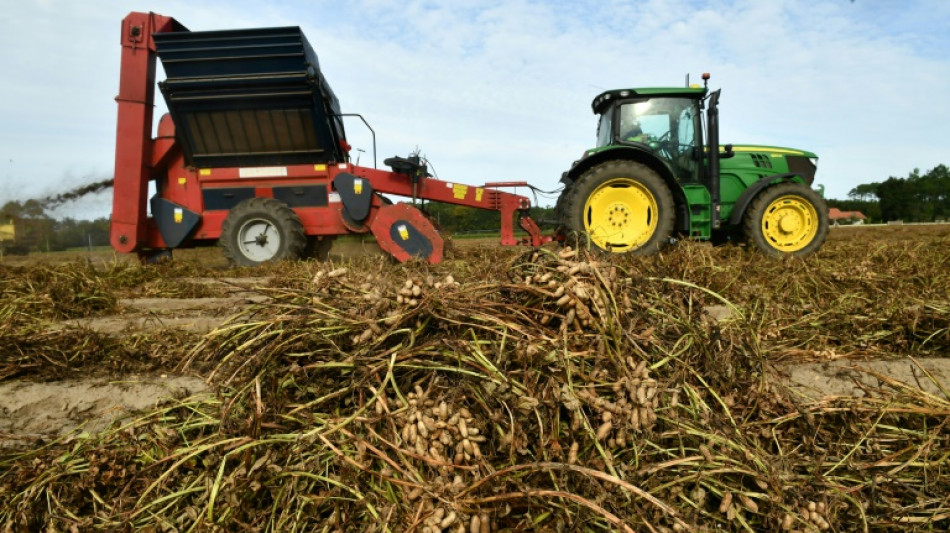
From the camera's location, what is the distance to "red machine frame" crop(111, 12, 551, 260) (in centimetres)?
784

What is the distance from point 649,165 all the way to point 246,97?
6034mm

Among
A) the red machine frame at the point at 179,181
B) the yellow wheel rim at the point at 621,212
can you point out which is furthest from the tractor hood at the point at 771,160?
the red machine frame at the point at 179,181

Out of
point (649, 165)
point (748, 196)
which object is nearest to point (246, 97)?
point (649, 165)

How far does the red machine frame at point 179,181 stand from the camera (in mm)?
7844

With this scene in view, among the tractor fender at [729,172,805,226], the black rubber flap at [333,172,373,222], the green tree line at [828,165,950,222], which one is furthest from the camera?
the green tree line at [828,165,950,222]

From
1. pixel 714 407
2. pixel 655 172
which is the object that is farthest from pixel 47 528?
pixel 655 172

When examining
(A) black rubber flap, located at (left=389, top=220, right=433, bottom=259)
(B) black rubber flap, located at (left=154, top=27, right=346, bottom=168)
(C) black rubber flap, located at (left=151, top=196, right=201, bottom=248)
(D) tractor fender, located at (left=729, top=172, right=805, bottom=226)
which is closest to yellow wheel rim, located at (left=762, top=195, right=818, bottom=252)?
(D) tractor fender, located at (left=729, top=172, right=805, bottom=226)

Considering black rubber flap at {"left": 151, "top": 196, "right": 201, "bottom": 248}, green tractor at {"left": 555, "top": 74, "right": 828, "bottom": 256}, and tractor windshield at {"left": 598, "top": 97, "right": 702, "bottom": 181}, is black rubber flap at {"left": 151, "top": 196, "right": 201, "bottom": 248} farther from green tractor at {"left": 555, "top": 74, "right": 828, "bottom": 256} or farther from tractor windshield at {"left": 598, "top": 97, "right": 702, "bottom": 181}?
tractor windshield at {"left": 598, "top": 97, "right": 702, "bottom": 181}

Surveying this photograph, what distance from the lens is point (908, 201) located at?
244ft

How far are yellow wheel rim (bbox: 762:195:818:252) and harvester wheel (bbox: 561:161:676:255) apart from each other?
165 cm

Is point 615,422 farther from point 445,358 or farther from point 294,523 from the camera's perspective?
point 294,523

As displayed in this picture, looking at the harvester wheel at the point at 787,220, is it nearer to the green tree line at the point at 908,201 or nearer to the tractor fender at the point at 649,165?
the tractor fender at the point at 649,165

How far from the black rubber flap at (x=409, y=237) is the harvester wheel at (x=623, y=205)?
2032 millimetres

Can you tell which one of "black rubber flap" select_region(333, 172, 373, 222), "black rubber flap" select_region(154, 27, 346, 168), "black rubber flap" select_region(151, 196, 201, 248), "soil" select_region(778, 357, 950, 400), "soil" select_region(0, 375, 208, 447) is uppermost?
"black rubber flap" select_region(154, 27, 346, 168)
